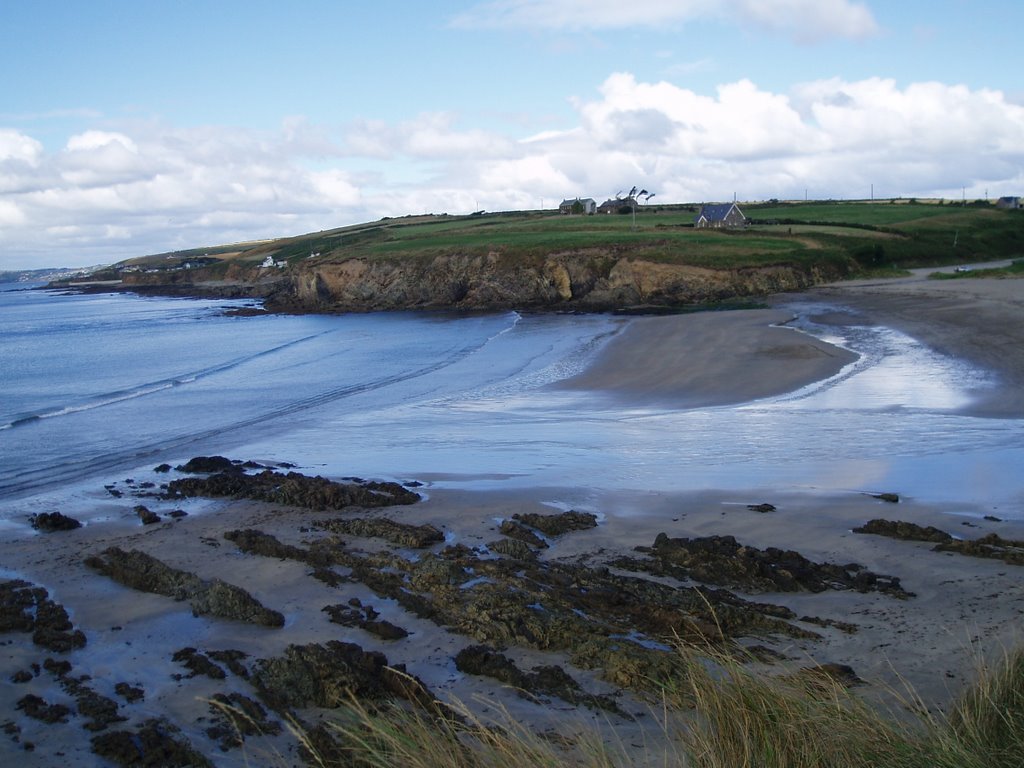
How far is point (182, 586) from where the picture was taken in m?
10.1

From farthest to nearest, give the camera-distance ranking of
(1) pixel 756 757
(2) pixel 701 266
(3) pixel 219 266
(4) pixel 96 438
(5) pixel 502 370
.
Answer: (3) pixel 219 266, (2) pixel 701 266, (5) pixel 502 370, (4) pixel 96 438, (1) pixel 756 757

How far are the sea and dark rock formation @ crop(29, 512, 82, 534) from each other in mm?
461

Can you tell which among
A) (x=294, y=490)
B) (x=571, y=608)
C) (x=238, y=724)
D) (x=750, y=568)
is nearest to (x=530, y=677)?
(x=571, y=608)

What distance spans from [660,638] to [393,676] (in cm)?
246

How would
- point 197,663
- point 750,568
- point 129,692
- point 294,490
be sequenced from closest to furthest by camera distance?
point 129,692, point 197,663, point 750,568, point 294,490

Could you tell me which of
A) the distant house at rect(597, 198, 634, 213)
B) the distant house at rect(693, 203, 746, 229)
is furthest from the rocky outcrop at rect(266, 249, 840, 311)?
the distant house at rect(597, 198, 634, 213)

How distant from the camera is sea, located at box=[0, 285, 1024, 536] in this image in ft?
48.6

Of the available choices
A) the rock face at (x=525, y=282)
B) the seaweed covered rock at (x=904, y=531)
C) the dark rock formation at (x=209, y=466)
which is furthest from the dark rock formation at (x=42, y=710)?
the rock face at (x=525, y=282)

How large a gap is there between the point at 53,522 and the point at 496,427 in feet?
33.5

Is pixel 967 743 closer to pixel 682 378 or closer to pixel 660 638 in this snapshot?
pixel 660 638

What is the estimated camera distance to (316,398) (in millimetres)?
28156

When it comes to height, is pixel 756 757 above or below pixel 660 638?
above

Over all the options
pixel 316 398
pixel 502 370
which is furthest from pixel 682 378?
pixel 316 398

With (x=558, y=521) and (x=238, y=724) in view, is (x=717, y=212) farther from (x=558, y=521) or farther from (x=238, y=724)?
(x=238, y=724)
